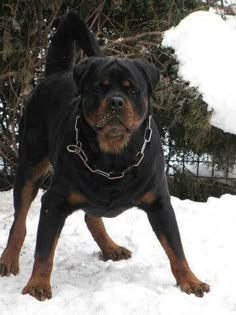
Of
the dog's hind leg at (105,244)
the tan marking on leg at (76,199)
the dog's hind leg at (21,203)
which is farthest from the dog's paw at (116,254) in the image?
the tan marking on leg at (76,199)

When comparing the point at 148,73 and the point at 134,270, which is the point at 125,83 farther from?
the point at 134,270

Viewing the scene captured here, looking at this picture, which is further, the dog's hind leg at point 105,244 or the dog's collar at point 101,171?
the dog's hind leg at point 105,244

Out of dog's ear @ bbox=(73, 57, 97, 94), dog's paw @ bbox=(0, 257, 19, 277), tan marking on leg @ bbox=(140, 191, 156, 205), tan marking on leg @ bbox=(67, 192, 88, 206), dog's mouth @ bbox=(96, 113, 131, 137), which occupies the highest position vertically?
dog's ear @ bbox=(73, 57, 97, 94)

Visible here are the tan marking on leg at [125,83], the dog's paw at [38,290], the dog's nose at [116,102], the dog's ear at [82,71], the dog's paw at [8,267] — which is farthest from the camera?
the dog's paw at [8,267]

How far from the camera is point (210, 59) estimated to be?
583 cm

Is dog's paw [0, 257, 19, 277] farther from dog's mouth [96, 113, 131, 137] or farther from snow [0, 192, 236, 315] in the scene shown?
dog's mouth [96, 113, 131, 137]

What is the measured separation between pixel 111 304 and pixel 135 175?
0.67 m

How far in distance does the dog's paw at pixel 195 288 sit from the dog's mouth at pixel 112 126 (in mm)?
930

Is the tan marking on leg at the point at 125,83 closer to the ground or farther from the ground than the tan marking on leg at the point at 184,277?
farther from the ground

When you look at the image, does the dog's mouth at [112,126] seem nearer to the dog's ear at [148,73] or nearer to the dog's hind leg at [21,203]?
the dog's ear at [148,73]

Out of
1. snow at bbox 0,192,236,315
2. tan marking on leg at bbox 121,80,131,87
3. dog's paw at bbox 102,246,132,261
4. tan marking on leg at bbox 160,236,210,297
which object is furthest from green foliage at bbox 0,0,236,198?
tan marking on leg at bbox 160,236,210,297

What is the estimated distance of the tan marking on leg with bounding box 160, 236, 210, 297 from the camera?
3203 mm

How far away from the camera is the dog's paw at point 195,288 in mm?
3191

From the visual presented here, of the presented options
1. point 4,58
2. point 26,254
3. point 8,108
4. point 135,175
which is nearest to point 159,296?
point 135,175
